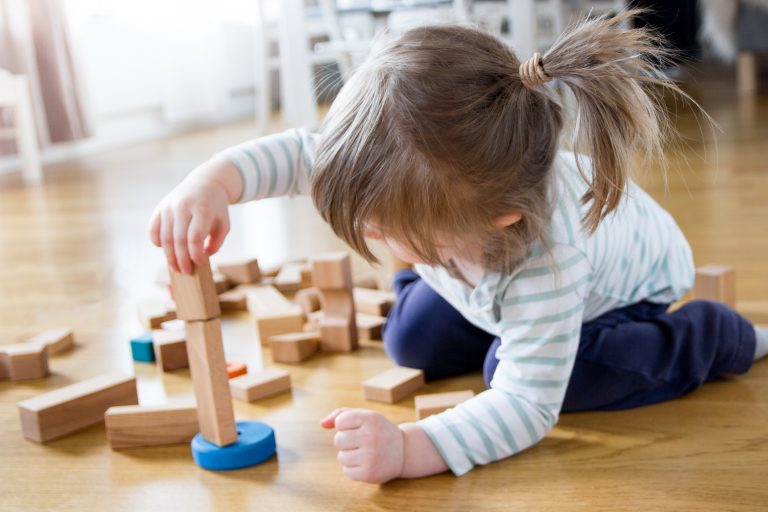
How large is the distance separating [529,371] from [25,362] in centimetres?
66

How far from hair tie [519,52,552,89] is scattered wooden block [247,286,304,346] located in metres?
0.55

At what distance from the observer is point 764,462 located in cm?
78

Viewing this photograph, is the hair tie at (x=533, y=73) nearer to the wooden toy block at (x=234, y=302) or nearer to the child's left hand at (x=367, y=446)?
the child's left hand at (x=367, y=446)

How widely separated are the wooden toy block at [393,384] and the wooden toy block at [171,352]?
0.26 m

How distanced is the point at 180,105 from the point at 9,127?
1.29 metres

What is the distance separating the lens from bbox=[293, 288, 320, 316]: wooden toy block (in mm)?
1312

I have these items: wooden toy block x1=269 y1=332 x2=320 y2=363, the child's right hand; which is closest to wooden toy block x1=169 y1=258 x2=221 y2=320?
the child's right hand

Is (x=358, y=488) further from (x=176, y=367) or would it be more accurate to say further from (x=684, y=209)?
(x=684, y=209)

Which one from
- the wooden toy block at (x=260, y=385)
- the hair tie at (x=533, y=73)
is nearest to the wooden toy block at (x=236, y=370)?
the wooden toy block at (x=260, y=385)

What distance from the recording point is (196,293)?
0.80 m

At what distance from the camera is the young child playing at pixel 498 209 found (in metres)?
0.74

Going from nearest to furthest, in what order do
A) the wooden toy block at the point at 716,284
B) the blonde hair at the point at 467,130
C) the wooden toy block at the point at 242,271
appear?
1. the blonde hair at the point at 467,130
2. the wooden toy block at the point at 716,284
3. the wooden toy block at the point at 242,271

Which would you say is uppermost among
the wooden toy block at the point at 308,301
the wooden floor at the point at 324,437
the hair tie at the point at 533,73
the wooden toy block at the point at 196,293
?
the hair tie at the point at 533,73

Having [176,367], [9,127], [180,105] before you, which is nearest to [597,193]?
[176,367]
